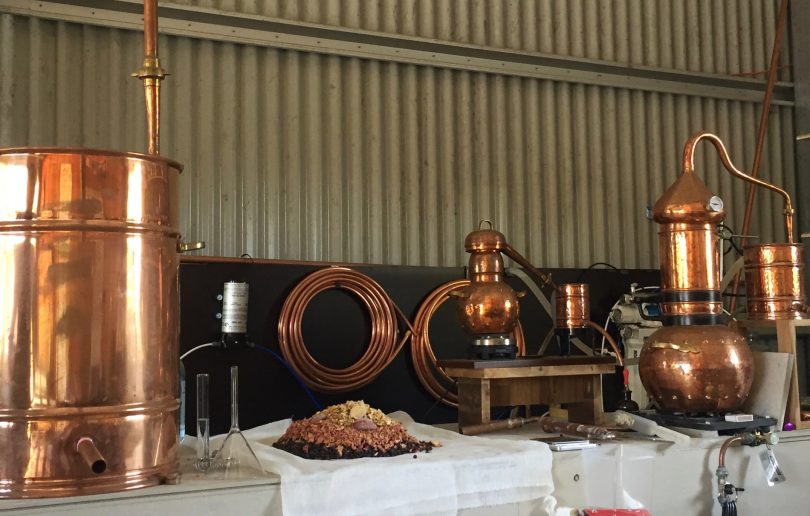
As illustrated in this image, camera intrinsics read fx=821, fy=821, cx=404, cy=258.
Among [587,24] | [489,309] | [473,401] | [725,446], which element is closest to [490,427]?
[473,401]

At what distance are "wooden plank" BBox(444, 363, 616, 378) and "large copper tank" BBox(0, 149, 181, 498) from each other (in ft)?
3.21

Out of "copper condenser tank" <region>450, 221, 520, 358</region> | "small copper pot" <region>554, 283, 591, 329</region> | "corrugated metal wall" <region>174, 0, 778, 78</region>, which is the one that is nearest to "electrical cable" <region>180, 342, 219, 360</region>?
"copper condenser tank" <region>450, 221, 520, 358</region>

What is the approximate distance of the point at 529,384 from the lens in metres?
2.48

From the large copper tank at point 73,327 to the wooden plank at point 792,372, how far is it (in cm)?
183

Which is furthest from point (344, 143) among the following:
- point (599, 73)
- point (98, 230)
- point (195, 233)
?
point (98, 230)

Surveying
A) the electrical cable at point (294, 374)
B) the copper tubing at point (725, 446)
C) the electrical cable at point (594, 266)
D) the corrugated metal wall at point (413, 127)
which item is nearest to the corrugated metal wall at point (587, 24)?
the corrugated metal wall at point (413, 127)

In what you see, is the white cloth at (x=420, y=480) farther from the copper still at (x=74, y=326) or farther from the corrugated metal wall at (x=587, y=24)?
the corrugated metal wall at (x=587, y=24)

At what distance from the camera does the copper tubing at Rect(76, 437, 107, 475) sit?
1.59 metres

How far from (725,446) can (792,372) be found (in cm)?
39

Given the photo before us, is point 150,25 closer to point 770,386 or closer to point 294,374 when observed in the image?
point 294,374

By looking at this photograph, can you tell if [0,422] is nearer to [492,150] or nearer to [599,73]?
[492,150]

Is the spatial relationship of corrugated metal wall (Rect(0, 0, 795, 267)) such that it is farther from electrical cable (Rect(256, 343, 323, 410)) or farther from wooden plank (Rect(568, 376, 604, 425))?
wooden plank (Rect(568, 376, 604, 425))

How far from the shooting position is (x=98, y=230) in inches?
65.3

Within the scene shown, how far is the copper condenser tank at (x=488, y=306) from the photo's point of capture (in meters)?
2.44
